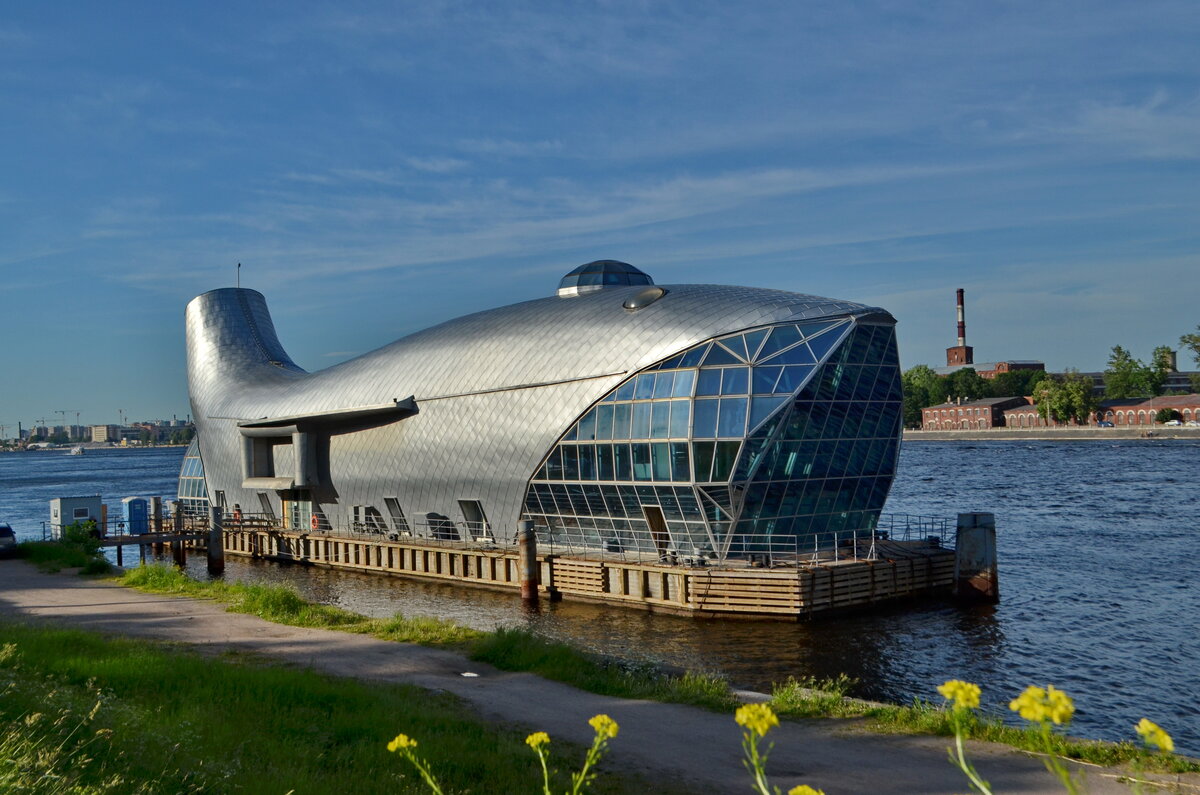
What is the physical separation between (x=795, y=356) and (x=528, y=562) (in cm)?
1400

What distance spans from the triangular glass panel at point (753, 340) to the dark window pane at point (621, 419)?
534 cm

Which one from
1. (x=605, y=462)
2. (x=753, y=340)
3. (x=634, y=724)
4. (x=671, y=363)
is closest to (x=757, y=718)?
(x=634, y=724)

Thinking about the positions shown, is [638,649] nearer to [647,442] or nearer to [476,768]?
[647,442]

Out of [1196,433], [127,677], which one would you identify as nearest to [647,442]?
[127,677]

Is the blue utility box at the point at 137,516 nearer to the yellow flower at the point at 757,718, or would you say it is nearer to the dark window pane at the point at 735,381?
the dark window pane at the point at 735,381

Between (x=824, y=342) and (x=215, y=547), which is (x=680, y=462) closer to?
(x=824, y=342)

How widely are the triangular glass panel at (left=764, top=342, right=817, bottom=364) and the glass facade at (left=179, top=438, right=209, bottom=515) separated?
48539 mm

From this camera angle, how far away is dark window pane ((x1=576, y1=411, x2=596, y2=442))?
42.9 m

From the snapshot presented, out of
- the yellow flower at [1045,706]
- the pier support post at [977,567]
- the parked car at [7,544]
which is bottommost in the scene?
the pier support post at [977,567]

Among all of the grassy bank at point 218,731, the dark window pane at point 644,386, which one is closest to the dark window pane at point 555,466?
the dark window pane at point 644,386

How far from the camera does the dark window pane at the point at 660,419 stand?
4006 cm

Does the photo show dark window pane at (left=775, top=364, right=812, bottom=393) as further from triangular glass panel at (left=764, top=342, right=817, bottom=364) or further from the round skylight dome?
the round skylight dome

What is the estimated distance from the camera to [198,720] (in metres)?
16.3

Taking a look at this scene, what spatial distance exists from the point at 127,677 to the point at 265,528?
4647cm
